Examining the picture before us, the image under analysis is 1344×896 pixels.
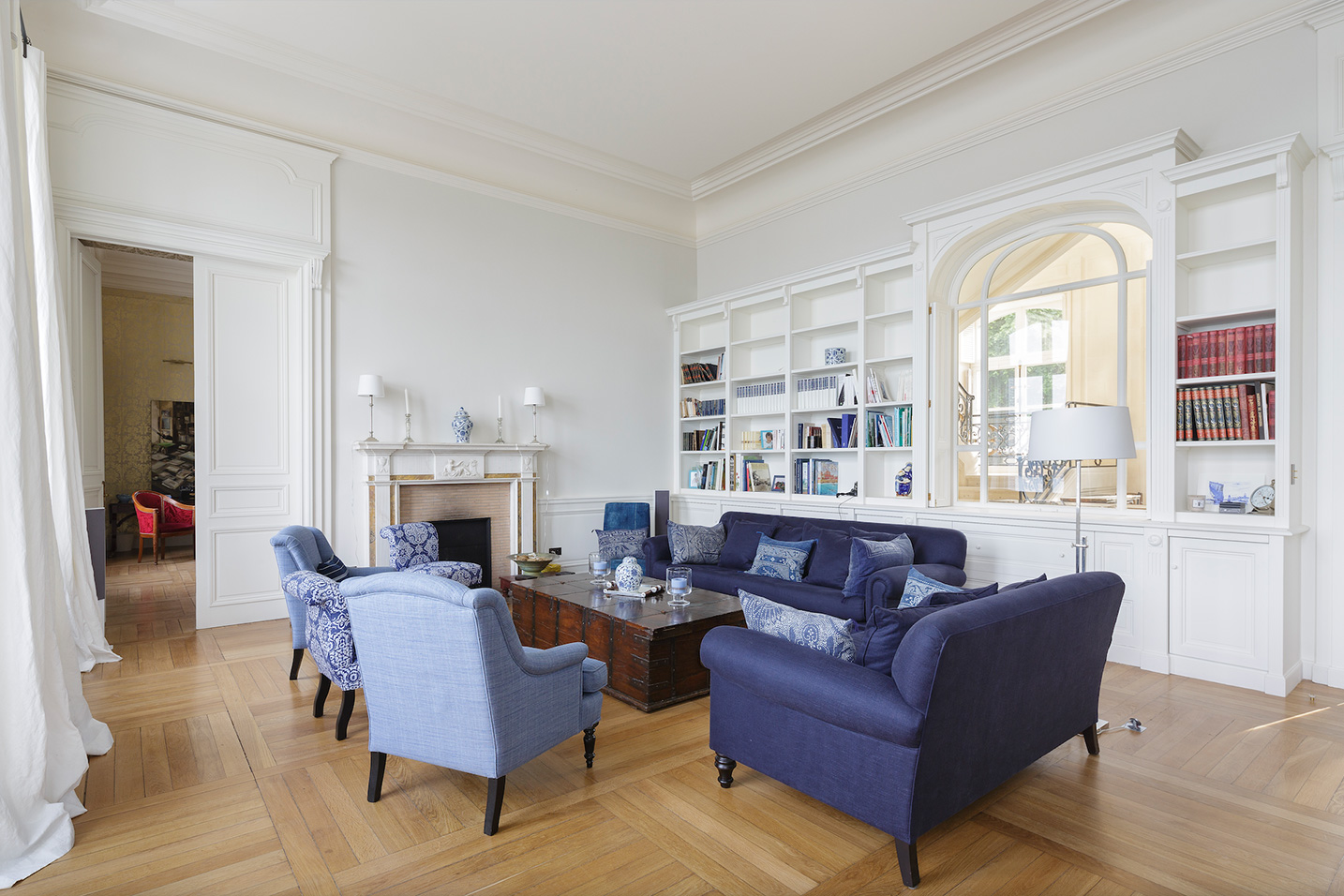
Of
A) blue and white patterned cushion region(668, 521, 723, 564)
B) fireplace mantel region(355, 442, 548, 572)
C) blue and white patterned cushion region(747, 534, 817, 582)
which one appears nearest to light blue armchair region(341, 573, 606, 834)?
blue and white patterned cushion region(747, 534, 817, 582)

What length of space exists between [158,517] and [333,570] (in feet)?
20.0

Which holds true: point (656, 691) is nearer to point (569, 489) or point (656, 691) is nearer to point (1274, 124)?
point (569, 489)

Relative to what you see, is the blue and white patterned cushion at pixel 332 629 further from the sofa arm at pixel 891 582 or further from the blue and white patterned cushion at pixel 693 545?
the blue and white patterned cushion at pixel 693 545

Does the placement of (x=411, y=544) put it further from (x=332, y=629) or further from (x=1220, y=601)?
(x=1220, y=601)

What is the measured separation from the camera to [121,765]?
3008 mm

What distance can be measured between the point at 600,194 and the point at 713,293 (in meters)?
1.70

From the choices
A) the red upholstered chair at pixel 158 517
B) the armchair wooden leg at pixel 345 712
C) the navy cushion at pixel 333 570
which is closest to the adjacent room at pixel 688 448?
the armchair wooden leg at pixel 345 712

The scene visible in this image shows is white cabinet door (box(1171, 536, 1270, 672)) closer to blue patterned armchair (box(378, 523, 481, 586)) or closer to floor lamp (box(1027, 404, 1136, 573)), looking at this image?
floor lamp (box(1027, 404, 1136, 573))

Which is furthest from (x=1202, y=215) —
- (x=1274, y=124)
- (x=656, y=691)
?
(x=656, y=691)

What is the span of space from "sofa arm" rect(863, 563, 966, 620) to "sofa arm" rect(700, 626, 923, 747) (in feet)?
6.08

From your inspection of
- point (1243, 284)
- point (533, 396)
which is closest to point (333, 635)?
point (533, 396)

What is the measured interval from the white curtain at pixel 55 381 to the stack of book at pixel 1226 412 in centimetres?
669

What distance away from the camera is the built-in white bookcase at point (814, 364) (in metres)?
6.05

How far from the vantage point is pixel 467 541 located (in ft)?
21.7
